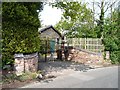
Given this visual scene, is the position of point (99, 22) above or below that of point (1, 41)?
above

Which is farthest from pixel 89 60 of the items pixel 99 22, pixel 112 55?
pixel 99 22

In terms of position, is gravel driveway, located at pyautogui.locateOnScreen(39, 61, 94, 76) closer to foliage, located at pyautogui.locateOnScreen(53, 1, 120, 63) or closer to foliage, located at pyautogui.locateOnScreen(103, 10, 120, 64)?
A: foliage, located at pyautogui.locateOnScreen(53, 1, 120, 63)

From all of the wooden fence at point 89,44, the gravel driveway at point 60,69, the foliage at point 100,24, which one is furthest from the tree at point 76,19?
the gravel driveway at point 60,69

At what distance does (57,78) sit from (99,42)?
881 centimetres

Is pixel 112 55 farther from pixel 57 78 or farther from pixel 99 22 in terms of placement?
pixel 57 78

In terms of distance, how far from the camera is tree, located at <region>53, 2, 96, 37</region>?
13.1 meters

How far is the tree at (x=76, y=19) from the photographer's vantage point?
13141 millimetres

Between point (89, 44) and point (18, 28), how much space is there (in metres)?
9.69

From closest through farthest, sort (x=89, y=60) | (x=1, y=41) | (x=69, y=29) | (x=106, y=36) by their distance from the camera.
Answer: (x=1, y=41) → (x=89, y=60) → (x=106, y=36) → (x=69, y=29)

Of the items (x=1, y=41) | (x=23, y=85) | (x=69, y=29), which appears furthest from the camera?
(x=69, y=29)

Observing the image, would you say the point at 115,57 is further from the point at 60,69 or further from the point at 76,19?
the point at 76,19

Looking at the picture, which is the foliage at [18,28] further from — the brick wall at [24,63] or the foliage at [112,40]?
the foliage at [112,40]

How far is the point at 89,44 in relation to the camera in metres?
19.4

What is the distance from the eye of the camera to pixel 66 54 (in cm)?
1931
